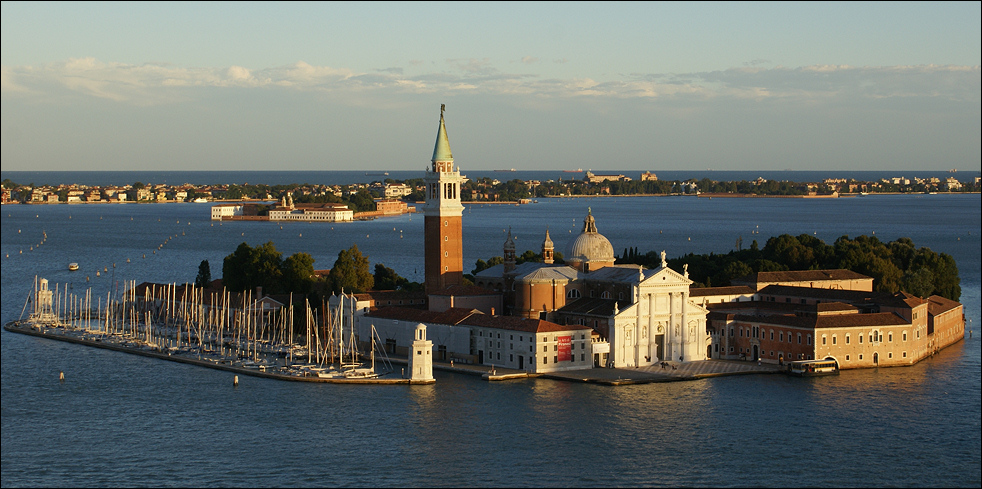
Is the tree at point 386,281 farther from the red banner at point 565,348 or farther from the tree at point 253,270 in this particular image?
the red banner at point 565,348

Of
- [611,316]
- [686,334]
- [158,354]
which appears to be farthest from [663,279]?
[158,354]

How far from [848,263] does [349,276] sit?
20994mm

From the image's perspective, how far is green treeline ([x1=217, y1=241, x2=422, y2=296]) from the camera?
49.6 metres

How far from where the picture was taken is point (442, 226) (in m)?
45.4

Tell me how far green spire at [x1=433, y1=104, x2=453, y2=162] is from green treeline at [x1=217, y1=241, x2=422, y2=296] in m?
6.50

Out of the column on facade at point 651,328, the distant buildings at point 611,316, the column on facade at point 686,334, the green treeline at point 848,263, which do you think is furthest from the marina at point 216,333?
the green treeline at point 848,263

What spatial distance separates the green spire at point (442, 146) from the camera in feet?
151

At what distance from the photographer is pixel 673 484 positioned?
26.2 m

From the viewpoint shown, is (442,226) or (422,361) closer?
(422,361)

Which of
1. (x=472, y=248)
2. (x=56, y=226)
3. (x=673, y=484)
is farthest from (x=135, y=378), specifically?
(x=56, y=226)

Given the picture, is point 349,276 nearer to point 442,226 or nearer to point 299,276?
point 299,276

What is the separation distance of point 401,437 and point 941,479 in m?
12.3

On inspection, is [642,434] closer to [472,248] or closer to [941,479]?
[941,479]

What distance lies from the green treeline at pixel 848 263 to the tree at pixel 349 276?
11.4 meters
